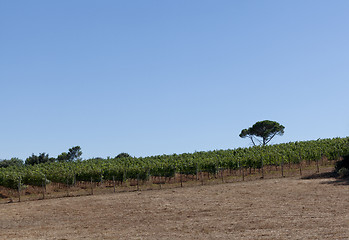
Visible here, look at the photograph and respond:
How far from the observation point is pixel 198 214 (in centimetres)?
2945

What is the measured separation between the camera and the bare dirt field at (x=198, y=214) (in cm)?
2217

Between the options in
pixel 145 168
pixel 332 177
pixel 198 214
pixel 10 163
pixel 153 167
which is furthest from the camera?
pixel 10 163

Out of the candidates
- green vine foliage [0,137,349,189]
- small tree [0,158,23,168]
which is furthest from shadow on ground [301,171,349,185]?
small tree [0,158,23,168]

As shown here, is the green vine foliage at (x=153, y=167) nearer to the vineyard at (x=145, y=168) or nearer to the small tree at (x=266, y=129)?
the vineyard at (x=145, y=168)

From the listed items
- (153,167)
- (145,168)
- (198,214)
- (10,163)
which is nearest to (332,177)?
(153,167)

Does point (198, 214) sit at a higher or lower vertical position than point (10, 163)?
lower

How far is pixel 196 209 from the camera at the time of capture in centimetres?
3200

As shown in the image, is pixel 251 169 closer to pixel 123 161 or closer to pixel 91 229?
pixel 123 161

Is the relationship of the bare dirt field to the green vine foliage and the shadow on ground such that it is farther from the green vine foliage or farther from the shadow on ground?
the green vine foliage

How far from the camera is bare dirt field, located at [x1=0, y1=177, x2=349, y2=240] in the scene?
72.7ft

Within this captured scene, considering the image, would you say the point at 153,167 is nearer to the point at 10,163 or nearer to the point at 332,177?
the point at 332,177

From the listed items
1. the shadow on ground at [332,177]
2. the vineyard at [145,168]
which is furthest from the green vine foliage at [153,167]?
the shadow on ground at [332,177]

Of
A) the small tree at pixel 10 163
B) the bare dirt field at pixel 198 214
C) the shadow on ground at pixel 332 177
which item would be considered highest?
the small tree at pixel 10 163

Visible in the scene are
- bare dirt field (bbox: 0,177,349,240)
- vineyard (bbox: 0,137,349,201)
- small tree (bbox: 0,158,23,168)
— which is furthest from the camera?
small tree (bbox: 0,158,23,168)
